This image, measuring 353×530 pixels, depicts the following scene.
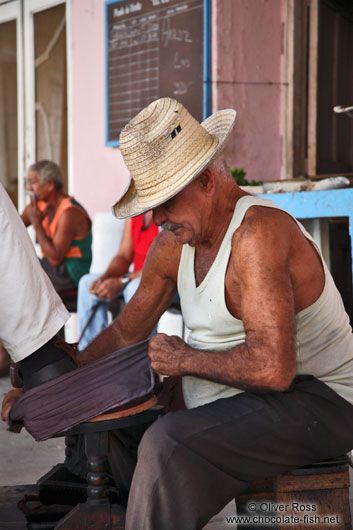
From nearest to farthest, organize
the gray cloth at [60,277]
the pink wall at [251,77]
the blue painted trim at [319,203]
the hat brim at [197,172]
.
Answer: the hat brim at [197,172] → the blue painted trim at [319,203] → the pink wall at [251,77] → the gray cloth at [60,277]

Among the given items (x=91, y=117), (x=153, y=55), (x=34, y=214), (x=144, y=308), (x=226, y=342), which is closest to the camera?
(x=226, y=342)

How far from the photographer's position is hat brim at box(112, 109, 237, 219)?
1.99 metres

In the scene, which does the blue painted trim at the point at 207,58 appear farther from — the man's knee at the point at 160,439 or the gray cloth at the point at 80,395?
the man's knee at the point at 160,439

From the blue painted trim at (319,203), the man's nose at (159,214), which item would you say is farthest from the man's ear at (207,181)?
the blue painted trim at (319,203)

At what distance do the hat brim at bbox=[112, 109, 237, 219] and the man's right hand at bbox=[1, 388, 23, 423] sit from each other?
635 millimetres

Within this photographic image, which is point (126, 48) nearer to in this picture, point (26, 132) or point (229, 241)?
point (26, 132)

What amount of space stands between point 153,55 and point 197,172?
3681mm

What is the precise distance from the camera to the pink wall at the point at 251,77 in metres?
4.93

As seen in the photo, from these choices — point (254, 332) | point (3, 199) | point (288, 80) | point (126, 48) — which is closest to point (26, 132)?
point (126, 48)

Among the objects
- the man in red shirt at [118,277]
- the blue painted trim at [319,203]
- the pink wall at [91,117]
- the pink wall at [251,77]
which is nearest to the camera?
the blue painted trim at [319,203]

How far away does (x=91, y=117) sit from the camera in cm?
603

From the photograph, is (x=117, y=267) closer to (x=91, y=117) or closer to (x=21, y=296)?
(x=91, y=117)

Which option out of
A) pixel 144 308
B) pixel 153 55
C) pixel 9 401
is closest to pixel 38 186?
pixel 153 55

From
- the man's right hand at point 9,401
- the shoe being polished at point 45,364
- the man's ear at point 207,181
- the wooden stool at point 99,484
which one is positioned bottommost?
the wooden stool at point 99,484
